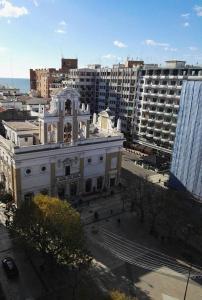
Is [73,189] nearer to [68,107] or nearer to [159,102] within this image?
[68,107]

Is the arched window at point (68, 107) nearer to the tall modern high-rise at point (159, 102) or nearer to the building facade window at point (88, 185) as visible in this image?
the building facade window at point (88, 185)

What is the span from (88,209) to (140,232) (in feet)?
40.9

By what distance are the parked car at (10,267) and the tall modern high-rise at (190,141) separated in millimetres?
39493

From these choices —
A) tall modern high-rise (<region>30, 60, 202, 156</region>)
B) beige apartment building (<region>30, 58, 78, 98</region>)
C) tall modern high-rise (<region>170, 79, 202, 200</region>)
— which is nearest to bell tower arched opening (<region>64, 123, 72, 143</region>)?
tall modern high-rise (<region>170, 79, 202, 200</region>)

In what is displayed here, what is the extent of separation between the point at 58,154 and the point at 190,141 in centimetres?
2848

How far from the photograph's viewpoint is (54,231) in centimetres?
3481

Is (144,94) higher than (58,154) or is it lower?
higher

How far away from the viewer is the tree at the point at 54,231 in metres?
34.3

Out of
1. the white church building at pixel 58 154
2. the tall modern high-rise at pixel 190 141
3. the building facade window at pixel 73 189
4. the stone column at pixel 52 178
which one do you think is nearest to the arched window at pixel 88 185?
the white church building at pixel 58 154

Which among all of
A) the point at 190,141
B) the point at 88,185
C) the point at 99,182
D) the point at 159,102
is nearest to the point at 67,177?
the point at 88,185

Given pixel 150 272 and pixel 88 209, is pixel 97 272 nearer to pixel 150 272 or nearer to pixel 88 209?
pixel 150 272

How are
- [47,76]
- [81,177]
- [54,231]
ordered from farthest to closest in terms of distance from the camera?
[47,76], [81,177], [54,231]

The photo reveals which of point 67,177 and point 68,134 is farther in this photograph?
point 68,134

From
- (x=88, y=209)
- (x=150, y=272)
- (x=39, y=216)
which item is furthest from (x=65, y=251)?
(x=88, y=209)
